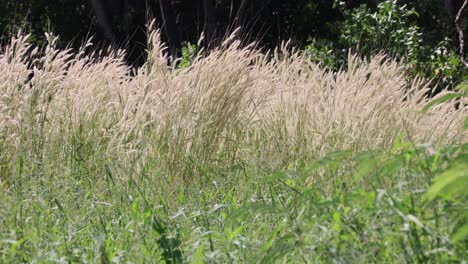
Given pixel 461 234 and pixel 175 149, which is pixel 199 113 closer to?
pixel 175 149

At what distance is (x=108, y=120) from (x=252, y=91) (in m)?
1.11

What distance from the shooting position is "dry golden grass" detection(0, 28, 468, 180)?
18.2ft

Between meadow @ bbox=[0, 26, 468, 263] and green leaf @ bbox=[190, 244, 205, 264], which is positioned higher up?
green leaf @ bbox=[190, 244, 205, 264]

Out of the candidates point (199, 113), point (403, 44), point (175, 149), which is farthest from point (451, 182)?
point (403, 44)

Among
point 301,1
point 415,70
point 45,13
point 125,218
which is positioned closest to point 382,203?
point 125,218

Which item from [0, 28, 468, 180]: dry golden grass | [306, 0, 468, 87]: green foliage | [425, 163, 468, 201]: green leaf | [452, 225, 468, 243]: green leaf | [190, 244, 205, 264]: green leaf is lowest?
[306, 0, 468, 87]: green foliage

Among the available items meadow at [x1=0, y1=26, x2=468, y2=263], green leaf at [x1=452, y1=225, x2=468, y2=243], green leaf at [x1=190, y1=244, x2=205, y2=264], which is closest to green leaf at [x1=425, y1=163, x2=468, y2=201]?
green leaf at [x1=452, y1=225, x2=468, y2=243]

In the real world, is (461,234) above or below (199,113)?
above

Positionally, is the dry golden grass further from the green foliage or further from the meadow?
the green foliage

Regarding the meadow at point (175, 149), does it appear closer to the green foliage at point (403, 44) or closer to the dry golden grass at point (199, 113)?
the dry golden grass at point (199, 113)

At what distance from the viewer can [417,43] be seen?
11.0 metres

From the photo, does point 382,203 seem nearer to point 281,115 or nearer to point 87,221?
point 87,221

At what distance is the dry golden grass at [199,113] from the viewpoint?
219 inches

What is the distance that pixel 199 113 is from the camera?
18.7 feet
